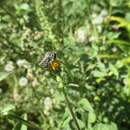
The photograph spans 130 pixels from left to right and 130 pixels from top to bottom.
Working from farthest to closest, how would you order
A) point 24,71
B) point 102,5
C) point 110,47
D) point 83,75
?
point 102,5 < point 110,47 < point 24,71 < point 83,75

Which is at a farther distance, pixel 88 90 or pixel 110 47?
pixel 110 47

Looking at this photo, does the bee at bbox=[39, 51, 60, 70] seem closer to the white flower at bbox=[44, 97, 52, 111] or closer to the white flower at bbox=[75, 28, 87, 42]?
the white flower at bbox=[44, 97, 52, 111]

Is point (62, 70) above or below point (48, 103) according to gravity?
above

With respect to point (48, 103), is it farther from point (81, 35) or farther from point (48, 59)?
point (48, 59)

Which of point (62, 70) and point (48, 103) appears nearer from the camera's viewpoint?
point (62, 70)

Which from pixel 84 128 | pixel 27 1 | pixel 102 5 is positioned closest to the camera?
pixel 84 128

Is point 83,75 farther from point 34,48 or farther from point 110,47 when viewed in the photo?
point 110,47

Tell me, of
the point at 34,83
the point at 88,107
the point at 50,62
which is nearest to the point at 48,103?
the point at 34,83

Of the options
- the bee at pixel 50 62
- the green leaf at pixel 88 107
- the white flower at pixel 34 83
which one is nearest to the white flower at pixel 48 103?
the white flower at pixel 34 83

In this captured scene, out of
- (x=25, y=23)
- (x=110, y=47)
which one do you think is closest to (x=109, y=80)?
(x=110, y=47)
